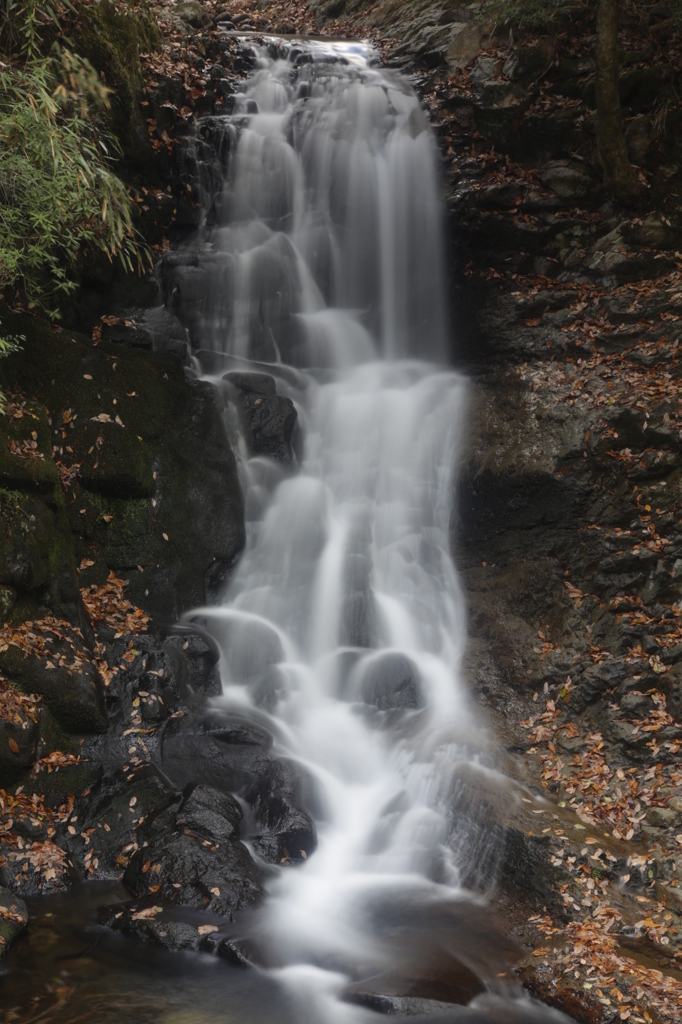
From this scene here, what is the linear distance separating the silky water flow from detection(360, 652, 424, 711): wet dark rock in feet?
0.11

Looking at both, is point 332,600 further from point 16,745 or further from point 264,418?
point 16,745

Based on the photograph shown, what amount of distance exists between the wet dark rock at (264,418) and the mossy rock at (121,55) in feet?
12.4

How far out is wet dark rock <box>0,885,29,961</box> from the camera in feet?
17.1

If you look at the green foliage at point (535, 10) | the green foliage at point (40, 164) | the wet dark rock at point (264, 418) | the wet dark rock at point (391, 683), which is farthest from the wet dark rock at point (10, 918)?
the green foliage at point (535, 10)

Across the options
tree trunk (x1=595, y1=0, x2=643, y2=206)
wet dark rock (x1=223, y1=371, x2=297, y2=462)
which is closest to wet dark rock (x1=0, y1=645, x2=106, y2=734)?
wet dark rock (x1=223, y1=371, x2=297, y2=462)

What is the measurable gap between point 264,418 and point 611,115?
20.7 ft

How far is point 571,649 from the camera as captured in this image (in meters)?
8.21

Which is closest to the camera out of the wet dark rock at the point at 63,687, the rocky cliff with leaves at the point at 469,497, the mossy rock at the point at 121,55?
the rocky cliff with leaves at the point at 469,497

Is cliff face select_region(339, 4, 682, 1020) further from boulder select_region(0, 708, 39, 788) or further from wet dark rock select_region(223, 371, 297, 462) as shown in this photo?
boulder select_region(0, 708, 39, 788)

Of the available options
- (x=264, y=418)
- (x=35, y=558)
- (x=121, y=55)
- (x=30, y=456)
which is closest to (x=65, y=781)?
(x=35, y=558)

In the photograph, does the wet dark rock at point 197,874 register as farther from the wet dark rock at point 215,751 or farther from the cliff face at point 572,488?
the cliff face at point 572,488

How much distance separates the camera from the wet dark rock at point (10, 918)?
5.20 m

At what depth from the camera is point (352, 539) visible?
992 centimetres

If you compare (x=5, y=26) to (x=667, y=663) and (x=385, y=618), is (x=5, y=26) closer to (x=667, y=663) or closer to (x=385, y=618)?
(x=385, y=618)
